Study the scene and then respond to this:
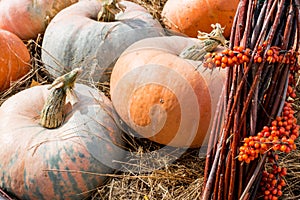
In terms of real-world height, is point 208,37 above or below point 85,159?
above

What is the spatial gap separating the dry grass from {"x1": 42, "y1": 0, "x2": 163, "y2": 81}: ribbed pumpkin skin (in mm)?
444

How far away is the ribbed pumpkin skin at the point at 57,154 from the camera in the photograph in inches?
72.4

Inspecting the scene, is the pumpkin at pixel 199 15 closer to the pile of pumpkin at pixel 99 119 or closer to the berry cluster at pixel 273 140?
the pile of pumpkin at pixel 99 119

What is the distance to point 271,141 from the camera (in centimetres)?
132

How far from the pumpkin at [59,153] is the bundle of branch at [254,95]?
0.57 m

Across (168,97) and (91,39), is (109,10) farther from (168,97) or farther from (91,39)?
(168,97)

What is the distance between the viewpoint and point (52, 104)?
1911 millimetres

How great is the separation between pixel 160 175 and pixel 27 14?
1300 millimetres

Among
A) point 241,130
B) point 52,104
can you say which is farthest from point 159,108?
point 241,130

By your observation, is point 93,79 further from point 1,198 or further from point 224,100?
point 224,100

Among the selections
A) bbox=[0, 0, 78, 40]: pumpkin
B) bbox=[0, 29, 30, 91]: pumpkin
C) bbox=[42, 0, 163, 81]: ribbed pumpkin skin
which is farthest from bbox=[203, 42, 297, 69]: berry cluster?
bbox=[0, 0, 78, 40]: pumpkin

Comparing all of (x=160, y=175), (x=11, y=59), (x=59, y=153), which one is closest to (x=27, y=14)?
(x=11, y=59)

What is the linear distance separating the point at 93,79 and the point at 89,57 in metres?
0.11

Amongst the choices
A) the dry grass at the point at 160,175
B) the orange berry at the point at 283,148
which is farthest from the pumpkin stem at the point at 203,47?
the orange berry at the point at 283,148
